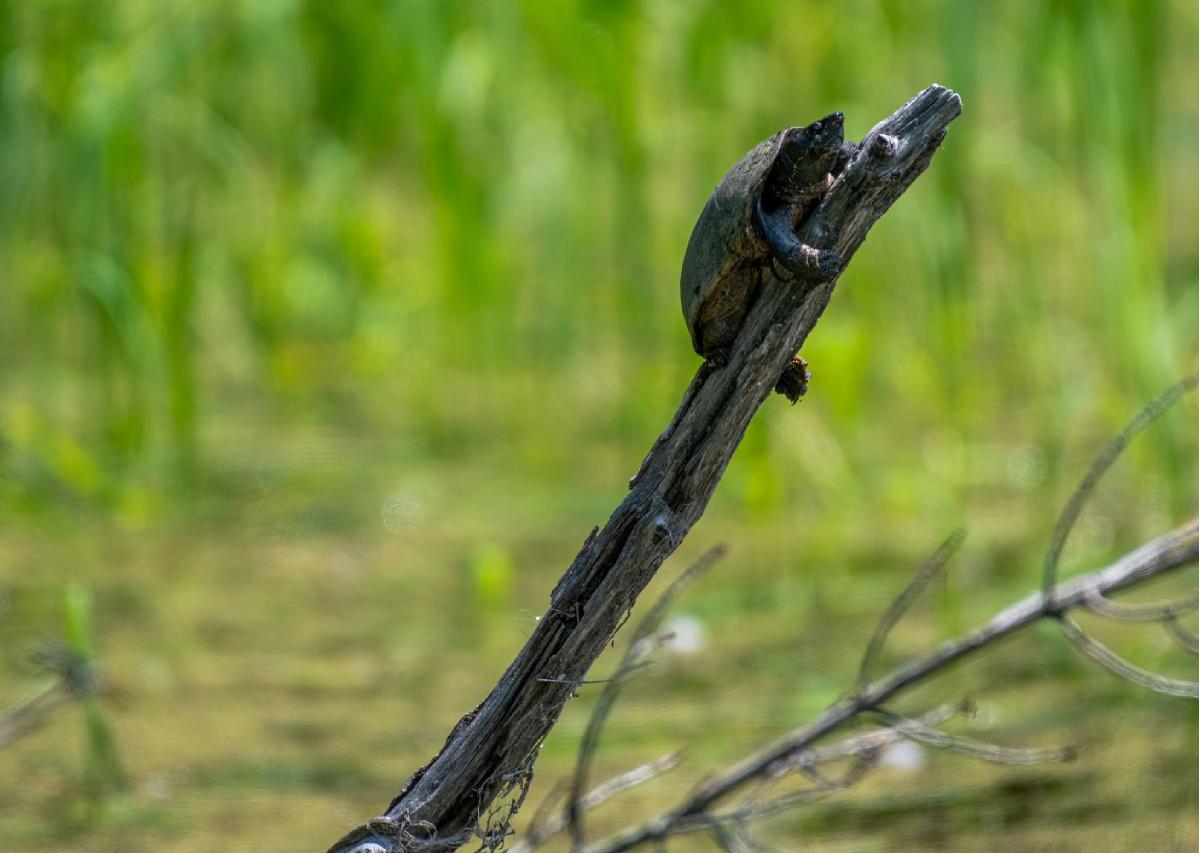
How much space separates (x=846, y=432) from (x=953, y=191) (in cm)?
63

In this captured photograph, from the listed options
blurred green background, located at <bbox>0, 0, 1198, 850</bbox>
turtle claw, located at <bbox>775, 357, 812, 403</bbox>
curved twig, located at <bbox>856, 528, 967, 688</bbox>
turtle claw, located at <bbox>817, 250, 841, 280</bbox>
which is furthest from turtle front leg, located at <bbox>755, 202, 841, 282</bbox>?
blurred green background, located at <bbox>0, 0, 1198, 850</bbox>

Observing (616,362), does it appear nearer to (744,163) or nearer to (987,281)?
(987,281)

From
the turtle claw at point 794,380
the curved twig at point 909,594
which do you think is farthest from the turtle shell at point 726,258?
the curved twig at point 909,594

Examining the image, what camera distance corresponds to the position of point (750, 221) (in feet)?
4.19

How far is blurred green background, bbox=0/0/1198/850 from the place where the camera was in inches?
102

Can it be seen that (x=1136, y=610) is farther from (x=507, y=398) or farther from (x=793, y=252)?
(x=507, y=398)

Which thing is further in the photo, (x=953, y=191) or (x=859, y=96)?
(x=859, y=96)

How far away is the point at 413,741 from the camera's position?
8.61 ft

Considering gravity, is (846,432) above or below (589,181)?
below

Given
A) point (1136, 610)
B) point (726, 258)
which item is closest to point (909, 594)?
point (1136, 610)

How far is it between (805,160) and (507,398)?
10.00ft

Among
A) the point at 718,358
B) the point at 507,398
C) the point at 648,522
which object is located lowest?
the point at 648,522

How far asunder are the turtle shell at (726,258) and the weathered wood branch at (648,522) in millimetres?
68

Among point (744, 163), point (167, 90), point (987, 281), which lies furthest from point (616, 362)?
point (744, 163)
